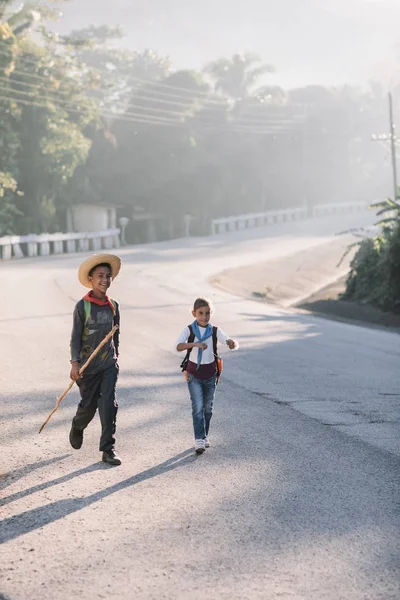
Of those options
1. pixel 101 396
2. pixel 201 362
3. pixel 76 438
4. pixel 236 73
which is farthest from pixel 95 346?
pixel 236 73

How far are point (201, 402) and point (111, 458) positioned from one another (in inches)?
38.1

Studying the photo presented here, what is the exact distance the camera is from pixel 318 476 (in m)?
7.41

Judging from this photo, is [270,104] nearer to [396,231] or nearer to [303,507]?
[396,231]

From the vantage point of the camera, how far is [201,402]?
8.30m

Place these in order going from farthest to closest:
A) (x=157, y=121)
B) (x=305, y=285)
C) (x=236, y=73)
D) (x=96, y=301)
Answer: (x=236, y=73) < (x=157, y=121) < (x=305, y=285) < (x=96, y=301)

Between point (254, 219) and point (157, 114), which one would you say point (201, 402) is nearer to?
point (157, 114)

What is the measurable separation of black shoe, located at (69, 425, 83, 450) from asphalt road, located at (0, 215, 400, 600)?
110mm

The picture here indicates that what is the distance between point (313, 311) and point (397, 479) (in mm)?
18741

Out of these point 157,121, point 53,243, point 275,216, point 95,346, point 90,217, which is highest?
point 157,121

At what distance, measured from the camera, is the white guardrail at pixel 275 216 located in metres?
66.7

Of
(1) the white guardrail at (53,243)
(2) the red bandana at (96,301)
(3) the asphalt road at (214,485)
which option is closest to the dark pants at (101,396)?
(3) the asphalt road at (214,485)

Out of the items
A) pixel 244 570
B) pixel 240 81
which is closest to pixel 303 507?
pixel 244 570

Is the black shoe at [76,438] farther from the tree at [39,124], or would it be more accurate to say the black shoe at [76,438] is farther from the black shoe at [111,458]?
the tree at [39,124]

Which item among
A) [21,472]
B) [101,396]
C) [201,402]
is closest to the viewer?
[21,472]
